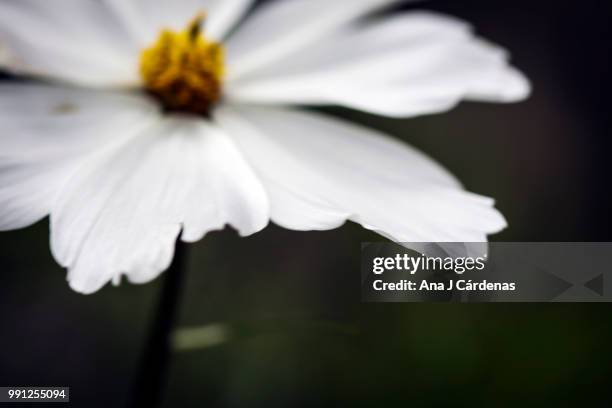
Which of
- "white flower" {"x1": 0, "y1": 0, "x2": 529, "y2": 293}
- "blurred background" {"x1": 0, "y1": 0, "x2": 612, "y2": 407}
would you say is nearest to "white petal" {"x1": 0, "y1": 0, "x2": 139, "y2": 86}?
"white flower" {"x1": 0, "y1": 0, "x2": 529, "y2": 293}

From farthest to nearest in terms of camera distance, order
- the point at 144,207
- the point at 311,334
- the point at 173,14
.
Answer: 1. the point at 311,334
2. the point at 173,14
3. the point at 144,207

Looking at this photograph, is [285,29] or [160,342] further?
[285,29]

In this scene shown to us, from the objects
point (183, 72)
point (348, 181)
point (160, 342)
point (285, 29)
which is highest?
point (285, 29)

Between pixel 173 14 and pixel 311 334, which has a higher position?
pixel 173 14

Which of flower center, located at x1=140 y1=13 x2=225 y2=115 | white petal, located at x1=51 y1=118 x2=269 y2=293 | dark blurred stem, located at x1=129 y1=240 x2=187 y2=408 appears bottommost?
dark blurred stem, located at x1=129 y1=240 x2=187 y2=408

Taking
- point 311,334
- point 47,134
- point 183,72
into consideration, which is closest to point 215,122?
point 183,72

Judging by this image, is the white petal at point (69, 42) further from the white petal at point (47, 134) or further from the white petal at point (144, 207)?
the white petal at point (144, 207)

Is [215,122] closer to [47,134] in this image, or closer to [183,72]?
[183,72]

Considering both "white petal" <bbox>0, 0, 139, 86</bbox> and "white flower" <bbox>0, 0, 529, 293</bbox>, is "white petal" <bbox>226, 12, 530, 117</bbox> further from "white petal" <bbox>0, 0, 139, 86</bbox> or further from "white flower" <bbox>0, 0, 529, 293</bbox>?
"white petal" <bbox>0, 0, 139, 86</bbox>

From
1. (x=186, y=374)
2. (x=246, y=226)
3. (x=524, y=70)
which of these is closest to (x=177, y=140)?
(x=246, y=226)
